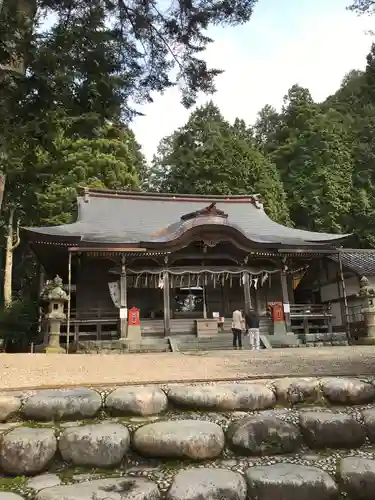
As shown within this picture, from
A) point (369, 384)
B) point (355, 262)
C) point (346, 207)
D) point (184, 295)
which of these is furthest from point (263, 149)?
point (369, 384)

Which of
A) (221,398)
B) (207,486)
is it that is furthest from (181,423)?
(207,486)

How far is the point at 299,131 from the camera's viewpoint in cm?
3497

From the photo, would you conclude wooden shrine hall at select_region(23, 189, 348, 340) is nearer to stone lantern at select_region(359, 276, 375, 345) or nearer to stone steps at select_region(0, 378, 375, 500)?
stone lantern at select_region(359, 276, 375, 345)

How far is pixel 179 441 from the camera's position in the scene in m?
2.85

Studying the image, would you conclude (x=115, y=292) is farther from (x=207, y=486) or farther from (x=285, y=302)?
(x=207, y=486)

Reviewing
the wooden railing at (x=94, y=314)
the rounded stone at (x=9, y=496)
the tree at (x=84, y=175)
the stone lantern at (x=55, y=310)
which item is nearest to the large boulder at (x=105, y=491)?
the rounded stone at (x=9, y=496)

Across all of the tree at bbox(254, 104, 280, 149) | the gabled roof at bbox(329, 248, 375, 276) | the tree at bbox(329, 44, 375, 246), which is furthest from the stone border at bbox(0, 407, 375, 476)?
the tree at bbox(254, 104, 280, 149)

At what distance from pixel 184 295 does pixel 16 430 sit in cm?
1487

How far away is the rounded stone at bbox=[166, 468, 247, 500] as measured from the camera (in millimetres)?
2475

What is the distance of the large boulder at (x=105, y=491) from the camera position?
2.40 m

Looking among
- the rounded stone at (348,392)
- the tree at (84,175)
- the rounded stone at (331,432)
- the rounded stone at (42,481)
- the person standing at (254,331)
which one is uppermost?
the tree at (84,175)

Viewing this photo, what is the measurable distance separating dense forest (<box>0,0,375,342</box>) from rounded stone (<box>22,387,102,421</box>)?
343cm

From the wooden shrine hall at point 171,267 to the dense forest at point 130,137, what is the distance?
8.88ft

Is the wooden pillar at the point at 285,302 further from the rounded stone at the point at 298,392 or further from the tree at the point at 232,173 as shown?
the rounded stone at the point at 298,392
